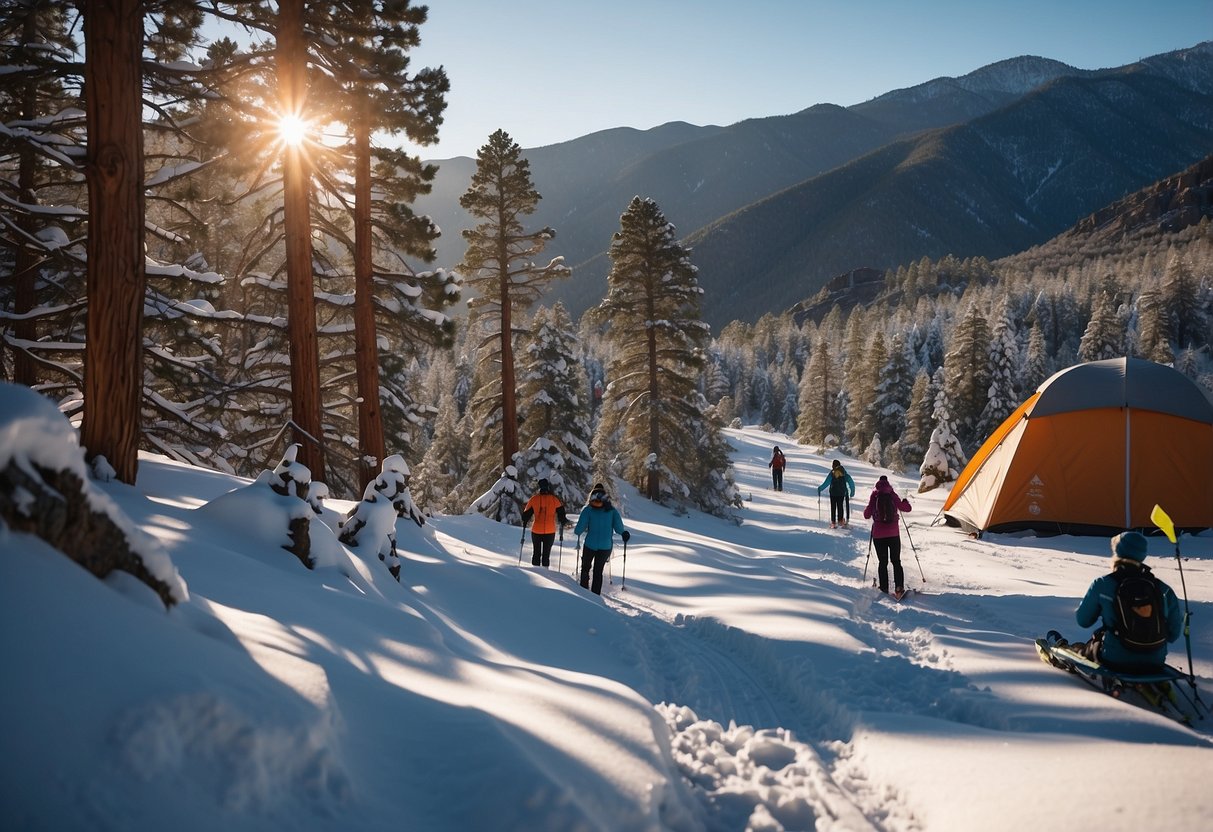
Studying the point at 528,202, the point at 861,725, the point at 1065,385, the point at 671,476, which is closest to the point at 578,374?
the point at 671,476

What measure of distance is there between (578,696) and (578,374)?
62.2ft

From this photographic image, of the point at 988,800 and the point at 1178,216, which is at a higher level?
the point at 1178,216

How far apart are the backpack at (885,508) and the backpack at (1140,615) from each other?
4061 millimetres

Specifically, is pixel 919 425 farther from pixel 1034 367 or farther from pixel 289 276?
pixel 289 276

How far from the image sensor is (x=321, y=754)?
8.73 feet

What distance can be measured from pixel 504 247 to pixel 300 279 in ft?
31.8

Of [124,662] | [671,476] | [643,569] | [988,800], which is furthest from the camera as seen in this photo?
[671,476]

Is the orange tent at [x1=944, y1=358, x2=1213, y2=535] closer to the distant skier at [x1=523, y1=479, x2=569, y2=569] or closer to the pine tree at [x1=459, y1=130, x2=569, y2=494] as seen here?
the distant skier at [x1=523, y1=479, x2=569, y2=569]

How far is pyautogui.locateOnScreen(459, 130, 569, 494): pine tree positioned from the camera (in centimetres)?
1816

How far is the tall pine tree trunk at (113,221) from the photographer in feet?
19.6

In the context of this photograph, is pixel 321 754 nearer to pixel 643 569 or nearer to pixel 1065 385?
pixel 643 569

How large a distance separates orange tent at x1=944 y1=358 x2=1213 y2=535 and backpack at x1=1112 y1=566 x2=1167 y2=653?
962cm

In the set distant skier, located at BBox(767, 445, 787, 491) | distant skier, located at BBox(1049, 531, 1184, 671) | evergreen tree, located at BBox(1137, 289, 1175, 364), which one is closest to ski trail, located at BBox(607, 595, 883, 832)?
distant skier, located at BBox(1049, 531, 1184, 671)

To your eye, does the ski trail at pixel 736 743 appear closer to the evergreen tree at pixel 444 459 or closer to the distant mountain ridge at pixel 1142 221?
the evergreen tree at pixel 444 459
